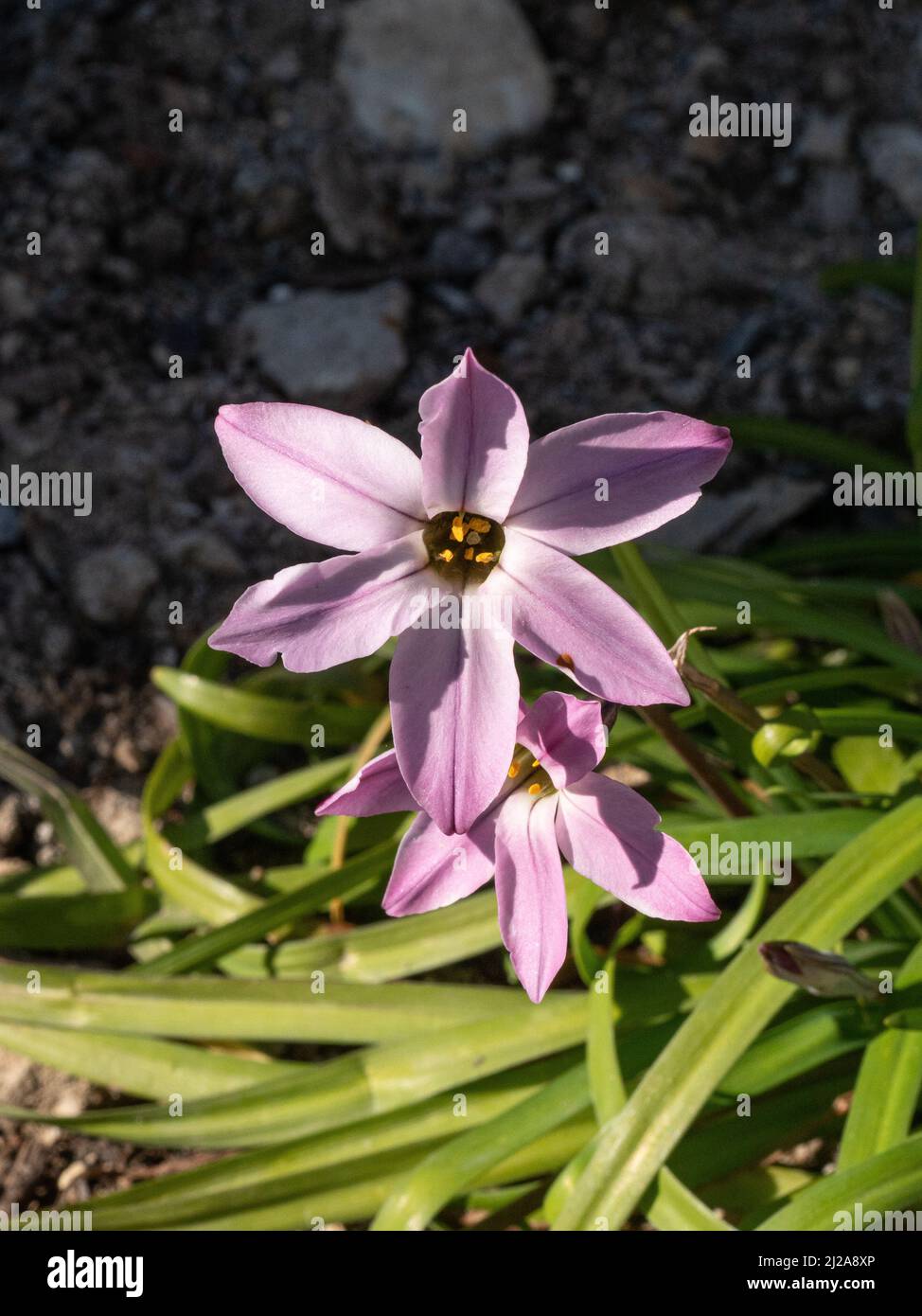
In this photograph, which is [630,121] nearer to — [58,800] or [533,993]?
[58,800]

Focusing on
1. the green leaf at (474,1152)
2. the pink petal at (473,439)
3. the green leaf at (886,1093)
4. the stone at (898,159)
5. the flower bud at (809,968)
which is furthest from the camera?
the stone at (898,159)

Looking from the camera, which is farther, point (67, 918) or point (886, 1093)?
point (67, 918)

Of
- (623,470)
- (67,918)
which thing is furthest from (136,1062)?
(623,470)

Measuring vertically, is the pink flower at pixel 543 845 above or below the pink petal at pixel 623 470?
below

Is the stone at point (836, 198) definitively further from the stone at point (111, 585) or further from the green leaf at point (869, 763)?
the stone at point (111, 585)

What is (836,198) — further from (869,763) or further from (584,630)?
(584,630)

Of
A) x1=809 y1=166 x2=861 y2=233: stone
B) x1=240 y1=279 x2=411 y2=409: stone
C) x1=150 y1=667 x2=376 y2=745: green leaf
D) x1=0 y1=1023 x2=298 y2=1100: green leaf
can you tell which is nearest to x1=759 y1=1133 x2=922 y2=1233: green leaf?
x1=0 y1=1023 x2=298 y2=1100: green leaf

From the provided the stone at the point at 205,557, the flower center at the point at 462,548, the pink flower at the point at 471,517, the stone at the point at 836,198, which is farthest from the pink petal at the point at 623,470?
the stone at the point at 836,198

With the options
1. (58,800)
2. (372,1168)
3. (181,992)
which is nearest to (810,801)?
(372,1168)
